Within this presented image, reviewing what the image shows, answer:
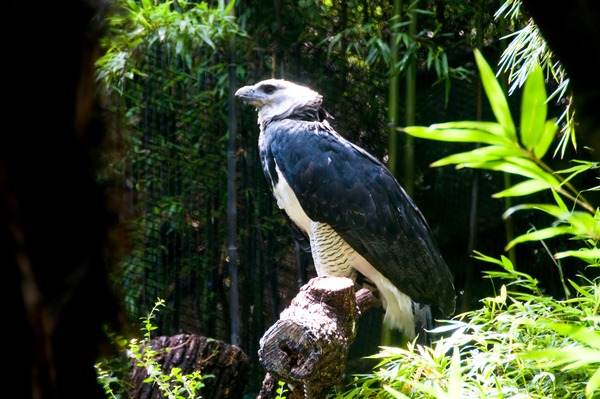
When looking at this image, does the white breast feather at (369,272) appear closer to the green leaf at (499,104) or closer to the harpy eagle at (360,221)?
the harpy eagle at (360,221)

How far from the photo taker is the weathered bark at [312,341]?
2100mm

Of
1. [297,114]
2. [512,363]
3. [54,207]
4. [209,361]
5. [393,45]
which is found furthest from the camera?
[393,45]

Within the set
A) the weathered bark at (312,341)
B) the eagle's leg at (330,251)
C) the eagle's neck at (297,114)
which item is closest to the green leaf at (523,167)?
the weathered bark at (312,341)

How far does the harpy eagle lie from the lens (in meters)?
3.32

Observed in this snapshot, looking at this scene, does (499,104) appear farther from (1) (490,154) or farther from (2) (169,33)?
(2) (169,33)

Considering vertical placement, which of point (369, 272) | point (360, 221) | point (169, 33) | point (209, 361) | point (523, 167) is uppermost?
point (169, 33)

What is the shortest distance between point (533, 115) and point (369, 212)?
2649 mm

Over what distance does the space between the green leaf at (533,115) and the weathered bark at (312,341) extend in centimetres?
148

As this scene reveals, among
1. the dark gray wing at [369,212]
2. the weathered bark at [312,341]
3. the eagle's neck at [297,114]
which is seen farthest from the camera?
the eagle's neck at [297,114]

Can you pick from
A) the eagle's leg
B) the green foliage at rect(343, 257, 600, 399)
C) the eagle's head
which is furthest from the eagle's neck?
the green foliage at rect(343, 257, 600, 399)

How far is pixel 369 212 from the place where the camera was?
3.35 metres

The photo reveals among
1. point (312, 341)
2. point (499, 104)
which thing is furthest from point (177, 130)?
point (499, 104)

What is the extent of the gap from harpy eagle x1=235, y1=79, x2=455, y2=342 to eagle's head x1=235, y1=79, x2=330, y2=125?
0.15 metres

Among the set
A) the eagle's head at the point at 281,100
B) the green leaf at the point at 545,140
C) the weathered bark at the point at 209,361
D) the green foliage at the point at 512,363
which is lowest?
the weathered bark at the point at 209,361
